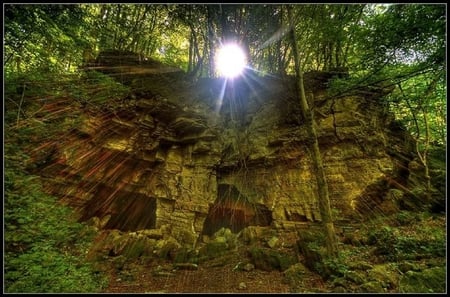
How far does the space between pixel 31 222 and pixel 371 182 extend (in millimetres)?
10336

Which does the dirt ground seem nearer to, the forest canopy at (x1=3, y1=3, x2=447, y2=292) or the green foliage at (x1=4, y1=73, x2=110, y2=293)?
the forest canopy at (x1=3, y1=3, x2=447, y2=292)

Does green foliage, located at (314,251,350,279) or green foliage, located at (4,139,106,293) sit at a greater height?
green foliage, located at (4,139,106,293)

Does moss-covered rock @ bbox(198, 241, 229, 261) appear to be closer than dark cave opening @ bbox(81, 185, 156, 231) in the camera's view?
Yes

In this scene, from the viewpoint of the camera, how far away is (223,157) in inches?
464

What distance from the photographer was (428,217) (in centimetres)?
743

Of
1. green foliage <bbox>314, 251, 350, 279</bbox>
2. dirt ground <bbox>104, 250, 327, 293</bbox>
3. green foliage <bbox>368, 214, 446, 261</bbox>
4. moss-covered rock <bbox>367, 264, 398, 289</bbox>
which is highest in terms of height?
green foliage <bbox>368, 214, 446, 261</bbox>

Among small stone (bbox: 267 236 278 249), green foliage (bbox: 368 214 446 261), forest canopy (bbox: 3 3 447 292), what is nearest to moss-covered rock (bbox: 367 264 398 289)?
green foliage (bbox: 368 214 446 261)

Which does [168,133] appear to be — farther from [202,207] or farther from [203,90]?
[202,207]

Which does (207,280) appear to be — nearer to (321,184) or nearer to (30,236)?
(321,184)

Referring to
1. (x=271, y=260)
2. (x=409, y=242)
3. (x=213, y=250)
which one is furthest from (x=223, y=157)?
(x=409, y=242)

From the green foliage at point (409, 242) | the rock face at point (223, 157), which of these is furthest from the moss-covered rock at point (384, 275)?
the rock face at point (223, 157)

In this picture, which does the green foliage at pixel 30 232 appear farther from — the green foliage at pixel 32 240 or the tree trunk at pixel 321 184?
the tree trunk at pixel 321 184

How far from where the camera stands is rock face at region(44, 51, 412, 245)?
9.41m

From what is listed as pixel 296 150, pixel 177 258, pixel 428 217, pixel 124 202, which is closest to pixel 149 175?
pixel 124 202
